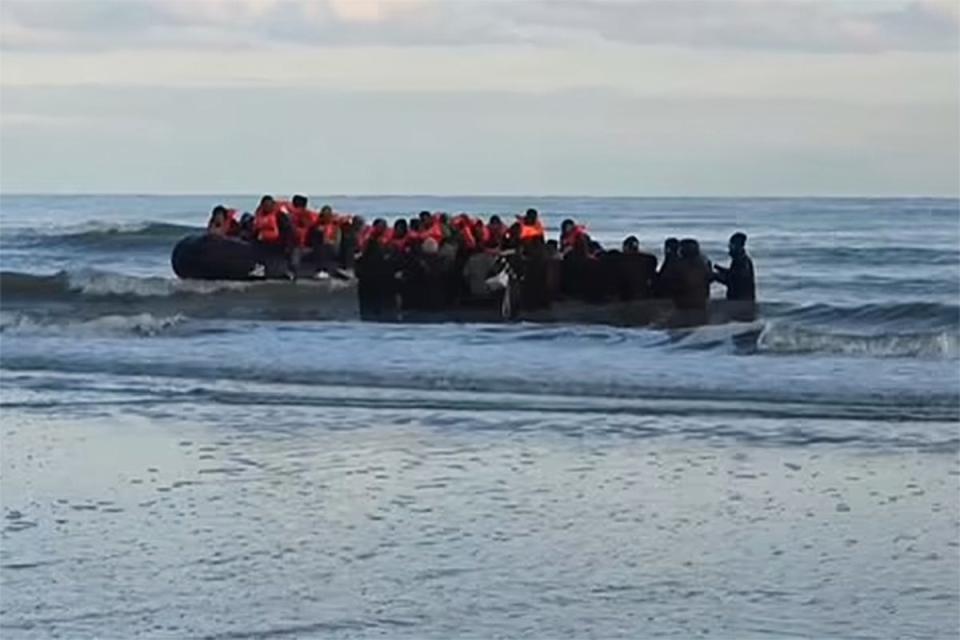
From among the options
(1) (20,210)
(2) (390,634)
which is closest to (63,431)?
(2) (390,634)

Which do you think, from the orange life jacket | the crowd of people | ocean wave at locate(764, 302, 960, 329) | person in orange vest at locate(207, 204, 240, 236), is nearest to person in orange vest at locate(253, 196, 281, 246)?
person in orange vest at locate(207, 204, 240, 236)

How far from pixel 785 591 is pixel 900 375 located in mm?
9788

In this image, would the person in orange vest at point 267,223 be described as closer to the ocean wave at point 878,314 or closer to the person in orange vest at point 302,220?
the person in orange vest at point 302,220

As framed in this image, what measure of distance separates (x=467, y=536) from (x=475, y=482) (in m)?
1.63

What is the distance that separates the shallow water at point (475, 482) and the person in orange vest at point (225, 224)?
5.60 meters

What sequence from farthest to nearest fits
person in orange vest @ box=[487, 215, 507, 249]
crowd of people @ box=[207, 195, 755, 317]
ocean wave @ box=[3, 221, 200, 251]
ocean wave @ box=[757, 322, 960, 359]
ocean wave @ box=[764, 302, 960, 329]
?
ocean wave @ box=[3, 221, 200, 251] < ocean wave @ box=[764, 302, 960, 329] < person in orange vest @ box=[487, 215, 507, 249] < crowd of people @ box=[207, 195, 755, 317] < ocean wave @ box=[757, 322, 960, 359]

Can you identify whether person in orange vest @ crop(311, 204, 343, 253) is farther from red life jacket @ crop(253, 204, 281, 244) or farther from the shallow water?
the shallow water

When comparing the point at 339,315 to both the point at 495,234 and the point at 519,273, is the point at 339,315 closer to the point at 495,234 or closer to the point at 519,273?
the point at 495,234

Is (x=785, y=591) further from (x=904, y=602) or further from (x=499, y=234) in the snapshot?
(x=499, y=234)

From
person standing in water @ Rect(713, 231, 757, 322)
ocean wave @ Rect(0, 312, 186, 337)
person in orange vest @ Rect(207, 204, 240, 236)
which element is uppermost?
person in orange vest @ Rect(207, 204, 240, 236)

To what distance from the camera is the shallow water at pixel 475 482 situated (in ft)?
27.2

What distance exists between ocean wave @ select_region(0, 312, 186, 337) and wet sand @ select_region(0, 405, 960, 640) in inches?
404

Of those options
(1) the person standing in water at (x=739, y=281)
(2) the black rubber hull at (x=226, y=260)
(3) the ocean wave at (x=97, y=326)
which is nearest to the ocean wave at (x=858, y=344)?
(1) the person standing in water at (x=739, y=281)

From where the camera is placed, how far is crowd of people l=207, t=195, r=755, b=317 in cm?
2477
